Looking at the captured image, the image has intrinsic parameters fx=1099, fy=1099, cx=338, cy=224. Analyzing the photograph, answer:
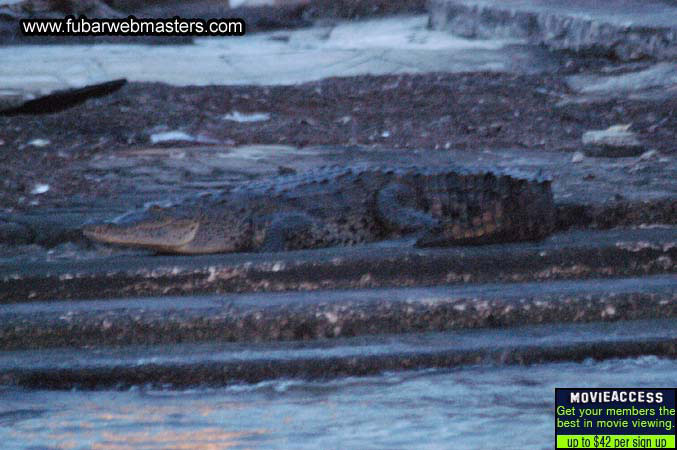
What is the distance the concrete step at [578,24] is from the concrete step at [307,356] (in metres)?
4.88

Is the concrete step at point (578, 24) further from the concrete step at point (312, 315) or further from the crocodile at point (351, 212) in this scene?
the concrete step at point (312, 315)

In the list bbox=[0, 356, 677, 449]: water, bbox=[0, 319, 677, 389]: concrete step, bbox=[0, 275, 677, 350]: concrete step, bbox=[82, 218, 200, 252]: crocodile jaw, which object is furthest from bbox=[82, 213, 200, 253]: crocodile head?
bbox=[0, 356, 677, 449]: water

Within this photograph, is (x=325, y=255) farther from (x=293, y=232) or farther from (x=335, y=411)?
(x=335, y=411)

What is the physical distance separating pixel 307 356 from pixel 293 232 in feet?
4.33

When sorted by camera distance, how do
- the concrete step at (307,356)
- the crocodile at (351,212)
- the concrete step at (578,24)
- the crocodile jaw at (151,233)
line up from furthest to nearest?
the concrete step at (578,24) → the crocodile at (351,212) → the crocodile jaw at (151,233) → the concrete step at (307,356)

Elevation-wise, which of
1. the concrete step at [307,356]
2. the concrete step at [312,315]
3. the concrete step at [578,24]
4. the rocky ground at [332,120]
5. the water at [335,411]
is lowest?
the water at [335,411]

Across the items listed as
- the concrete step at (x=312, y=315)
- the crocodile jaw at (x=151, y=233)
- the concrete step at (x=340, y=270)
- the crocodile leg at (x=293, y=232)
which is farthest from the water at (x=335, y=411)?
the crocodile leg at (x=293, y=232)

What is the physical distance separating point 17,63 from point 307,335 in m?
6.46

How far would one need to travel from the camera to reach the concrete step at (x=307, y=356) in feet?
9.91

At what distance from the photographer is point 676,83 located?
22.4ft

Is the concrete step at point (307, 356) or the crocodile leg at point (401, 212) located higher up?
the crocodile leg at point (401, 212)

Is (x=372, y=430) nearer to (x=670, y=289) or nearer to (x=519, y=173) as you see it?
(x=670, y=289)

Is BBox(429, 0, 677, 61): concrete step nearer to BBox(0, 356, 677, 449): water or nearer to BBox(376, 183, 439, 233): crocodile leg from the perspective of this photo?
BBox(376, 183, 439, 233): crocodile leg

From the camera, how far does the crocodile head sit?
158 inches
